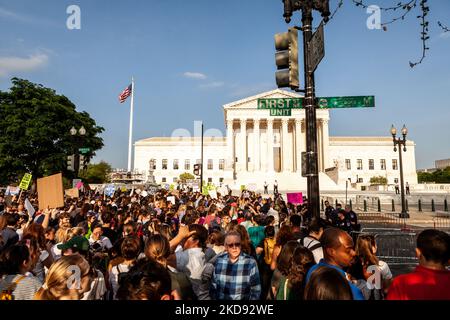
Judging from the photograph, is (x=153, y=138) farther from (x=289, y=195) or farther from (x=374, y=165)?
(x=289, y=195)

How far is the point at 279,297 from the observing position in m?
3.15

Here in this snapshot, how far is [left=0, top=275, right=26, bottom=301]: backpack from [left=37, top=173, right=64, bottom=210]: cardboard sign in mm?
5576

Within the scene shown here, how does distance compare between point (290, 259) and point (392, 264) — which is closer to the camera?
point (290, 259)

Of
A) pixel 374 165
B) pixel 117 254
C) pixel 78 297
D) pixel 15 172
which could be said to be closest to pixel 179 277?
pixel 78 297

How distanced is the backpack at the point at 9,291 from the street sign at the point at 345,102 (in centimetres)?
467

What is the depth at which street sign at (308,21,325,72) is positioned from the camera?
4371 mm

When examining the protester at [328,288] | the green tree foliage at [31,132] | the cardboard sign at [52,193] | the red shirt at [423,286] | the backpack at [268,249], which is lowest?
the backpack at [268,249]

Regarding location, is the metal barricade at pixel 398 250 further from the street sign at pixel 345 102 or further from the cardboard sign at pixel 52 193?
the cardboard sign at pixel 52 193

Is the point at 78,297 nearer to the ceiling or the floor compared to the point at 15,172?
nearer to the floor

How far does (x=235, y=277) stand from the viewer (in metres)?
3.37

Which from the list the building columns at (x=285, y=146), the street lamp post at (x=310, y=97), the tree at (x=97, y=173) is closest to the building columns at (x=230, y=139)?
the building columns at (x=285, y=146)

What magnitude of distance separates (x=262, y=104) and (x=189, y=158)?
3424 inches

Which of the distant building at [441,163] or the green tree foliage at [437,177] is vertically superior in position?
the distant building at [441,163]

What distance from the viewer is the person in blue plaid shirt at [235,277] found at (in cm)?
336
